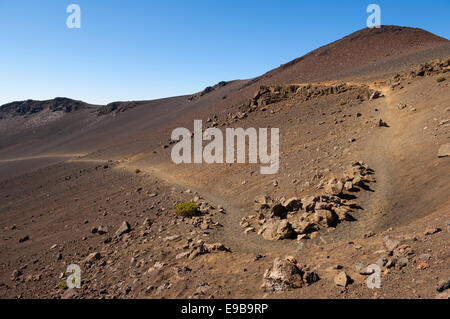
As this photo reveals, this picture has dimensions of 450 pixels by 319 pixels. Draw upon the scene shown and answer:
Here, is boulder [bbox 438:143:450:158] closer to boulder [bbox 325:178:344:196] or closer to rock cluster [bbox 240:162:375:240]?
rock cluster [bbox 240:162:375:240]

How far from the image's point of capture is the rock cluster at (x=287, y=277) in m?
5.39

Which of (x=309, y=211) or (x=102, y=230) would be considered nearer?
(x=309, y=211)

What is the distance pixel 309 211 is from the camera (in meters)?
9.05

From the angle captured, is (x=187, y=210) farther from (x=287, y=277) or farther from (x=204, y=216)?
(x=287, y=277)

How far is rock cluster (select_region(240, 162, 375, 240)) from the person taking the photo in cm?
829

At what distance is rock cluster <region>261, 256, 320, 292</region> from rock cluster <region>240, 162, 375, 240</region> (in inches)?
98.1

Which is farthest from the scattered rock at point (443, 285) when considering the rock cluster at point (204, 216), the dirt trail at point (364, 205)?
the rock cluster at point (204, 216)

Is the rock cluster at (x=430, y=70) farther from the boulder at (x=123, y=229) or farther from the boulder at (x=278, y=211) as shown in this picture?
the boulder at (x=123, y=229)

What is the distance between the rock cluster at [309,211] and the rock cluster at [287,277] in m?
2.49

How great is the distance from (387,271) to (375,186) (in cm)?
560

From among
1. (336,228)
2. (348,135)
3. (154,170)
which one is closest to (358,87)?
(348,135)

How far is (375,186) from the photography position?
993cm

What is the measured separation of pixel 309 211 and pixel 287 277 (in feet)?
12.9

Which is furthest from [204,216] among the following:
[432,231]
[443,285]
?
[443,285]
